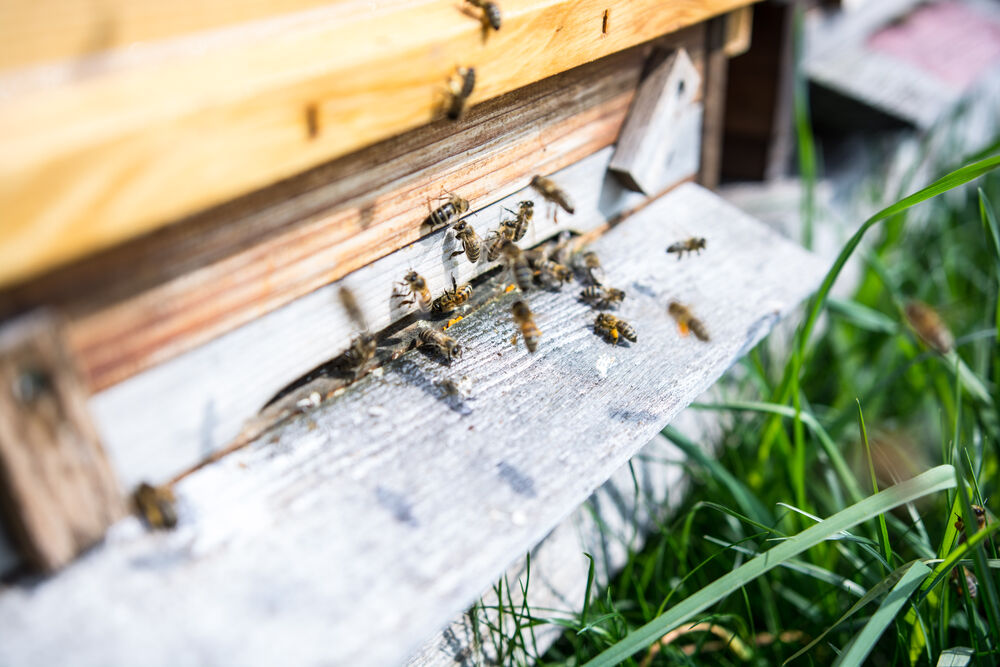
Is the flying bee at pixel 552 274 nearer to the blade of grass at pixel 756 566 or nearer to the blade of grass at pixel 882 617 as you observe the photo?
the blade of grass at pixel 756 566

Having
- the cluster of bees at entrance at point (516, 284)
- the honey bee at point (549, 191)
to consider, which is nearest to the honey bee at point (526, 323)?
the cluster of bees at entrance at point (516, 284)

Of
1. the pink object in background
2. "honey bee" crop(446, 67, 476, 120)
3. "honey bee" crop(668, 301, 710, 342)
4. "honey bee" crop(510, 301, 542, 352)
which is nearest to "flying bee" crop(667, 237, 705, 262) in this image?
"honey bee" crop(668, 301, 710, 342)

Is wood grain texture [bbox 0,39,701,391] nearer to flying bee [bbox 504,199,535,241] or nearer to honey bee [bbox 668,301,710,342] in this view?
flying bee [bbox 504,199,535,241]

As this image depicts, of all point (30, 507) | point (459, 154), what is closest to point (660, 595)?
point (459, 154)

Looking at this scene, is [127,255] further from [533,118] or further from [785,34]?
[785,34]

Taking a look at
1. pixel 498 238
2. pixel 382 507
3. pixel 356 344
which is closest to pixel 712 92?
pixel 498 238

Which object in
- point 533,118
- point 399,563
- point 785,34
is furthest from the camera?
point 785,34
